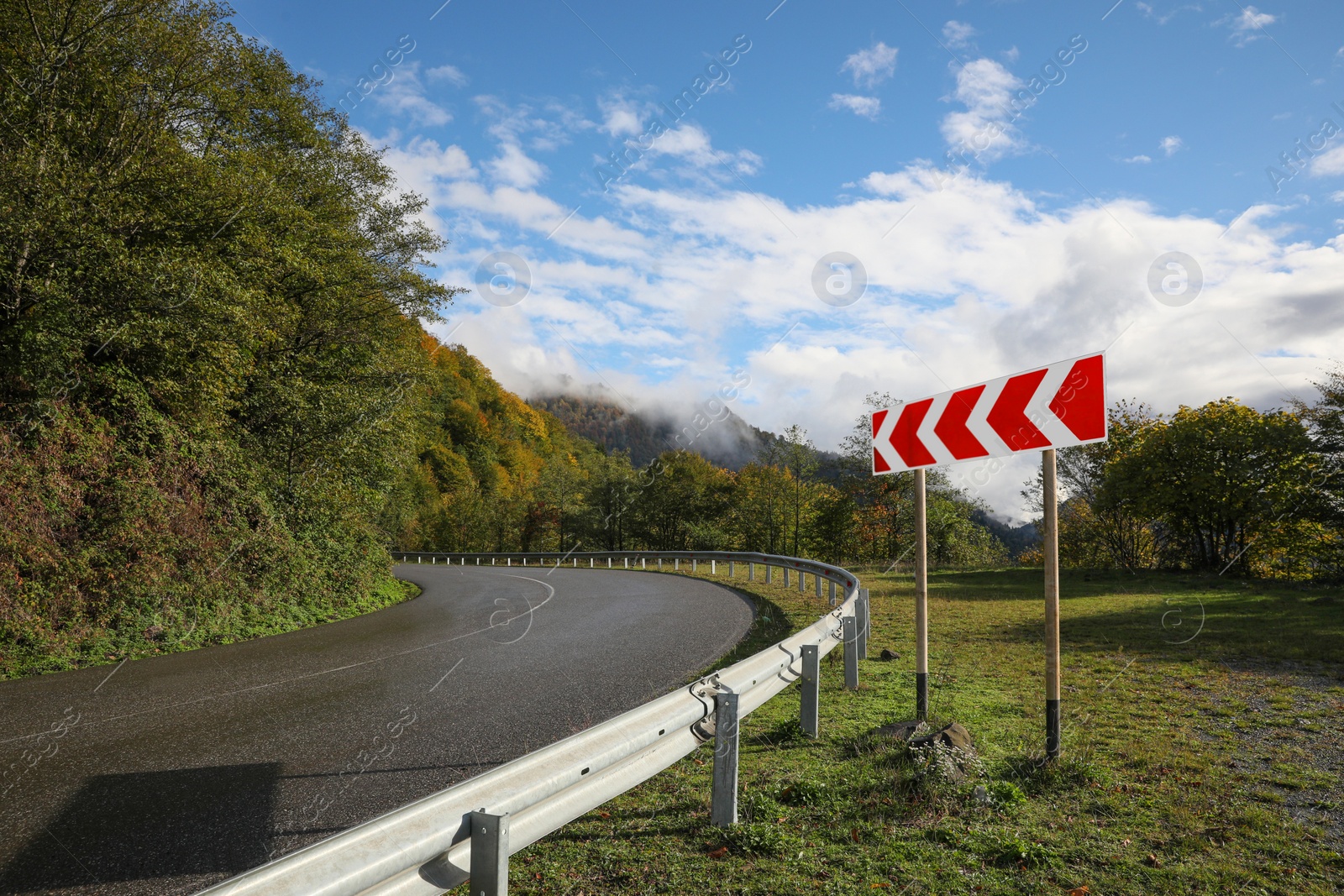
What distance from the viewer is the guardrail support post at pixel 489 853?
2359 millimetres

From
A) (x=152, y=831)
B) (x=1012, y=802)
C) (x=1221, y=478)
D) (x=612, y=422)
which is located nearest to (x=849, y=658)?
(x=1012, y=802)

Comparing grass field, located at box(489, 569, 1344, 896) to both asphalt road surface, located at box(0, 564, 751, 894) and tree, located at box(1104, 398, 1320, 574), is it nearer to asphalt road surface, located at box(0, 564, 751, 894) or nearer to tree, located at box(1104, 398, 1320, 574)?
asphalt road surface, located at box(0, 564, 751, 894)

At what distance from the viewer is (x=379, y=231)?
66.3ft

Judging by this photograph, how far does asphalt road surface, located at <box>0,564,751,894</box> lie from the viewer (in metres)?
3.65

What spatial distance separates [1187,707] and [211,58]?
1839cm

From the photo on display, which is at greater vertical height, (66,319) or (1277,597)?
(66,319)

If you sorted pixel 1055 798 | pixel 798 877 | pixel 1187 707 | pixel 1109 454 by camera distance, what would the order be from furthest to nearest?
pixel 1109 454 < pixel 1187 707 < pixel 1055 798 < pixel 798 877

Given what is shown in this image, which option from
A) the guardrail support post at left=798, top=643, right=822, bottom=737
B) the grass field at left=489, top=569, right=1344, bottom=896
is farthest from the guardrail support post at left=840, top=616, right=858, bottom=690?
the guardrail support post at left=798, top=643, right=822, bottom=737

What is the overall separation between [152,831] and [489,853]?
265cm

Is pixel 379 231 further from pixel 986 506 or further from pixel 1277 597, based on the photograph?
pixel 986 506

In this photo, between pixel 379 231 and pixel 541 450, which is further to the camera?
pixel 541 450

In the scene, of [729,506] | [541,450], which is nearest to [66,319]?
[729,506]

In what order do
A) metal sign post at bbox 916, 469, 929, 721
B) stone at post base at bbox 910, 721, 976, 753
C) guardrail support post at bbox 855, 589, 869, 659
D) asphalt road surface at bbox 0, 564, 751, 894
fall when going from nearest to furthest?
asphalt road surface at bbox 0, 564, 751, 894 → stone at post base at bbox 910, 721, 976, 753 → metal sign post at bbox 916, 469, 929, 721 → guardrail support post at bbox 855, 589, 869, 659

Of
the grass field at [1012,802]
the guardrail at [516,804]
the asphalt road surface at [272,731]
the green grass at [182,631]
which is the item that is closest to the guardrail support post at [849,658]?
the grass field at [1012,802]
